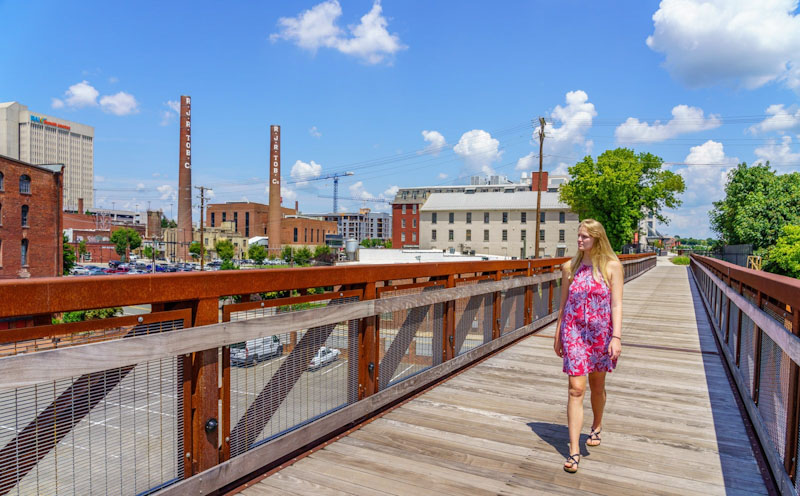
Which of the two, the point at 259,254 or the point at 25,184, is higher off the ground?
the point at 25,184

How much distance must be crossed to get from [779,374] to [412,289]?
111 inches

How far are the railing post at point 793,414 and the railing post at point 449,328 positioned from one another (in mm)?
3110

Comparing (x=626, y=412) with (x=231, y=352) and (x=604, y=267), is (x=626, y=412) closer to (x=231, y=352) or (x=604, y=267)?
(x=604, y=267)

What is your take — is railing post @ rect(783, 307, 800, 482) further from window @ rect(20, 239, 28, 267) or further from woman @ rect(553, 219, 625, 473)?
window @ rect(20, 239, 28, 267)

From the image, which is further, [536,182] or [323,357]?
[536,182]

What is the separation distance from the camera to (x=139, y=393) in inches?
97.6

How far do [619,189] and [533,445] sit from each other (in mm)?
50851

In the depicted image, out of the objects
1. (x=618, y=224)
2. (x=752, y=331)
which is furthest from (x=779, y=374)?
(x=618, y=224)

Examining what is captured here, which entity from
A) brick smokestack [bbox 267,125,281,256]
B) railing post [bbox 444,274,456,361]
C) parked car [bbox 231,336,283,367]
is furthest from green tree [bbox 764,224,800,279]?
brick smokestack [bbox 267,125,281,256]

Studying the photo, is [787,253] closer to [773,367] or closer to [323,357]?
[773,367]

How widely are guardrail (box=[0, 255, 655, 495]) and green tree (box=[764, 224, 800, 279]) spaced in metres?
33.3

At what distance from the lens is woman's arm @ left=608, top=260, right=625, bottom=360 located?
3665 millimetres

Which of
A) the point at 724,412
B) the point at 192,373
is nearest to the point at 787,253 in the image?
the point at 724,412

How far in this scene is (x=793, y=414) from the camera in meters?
3.06
